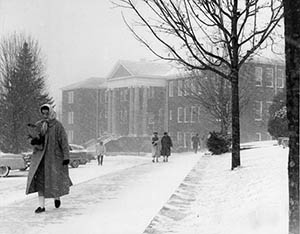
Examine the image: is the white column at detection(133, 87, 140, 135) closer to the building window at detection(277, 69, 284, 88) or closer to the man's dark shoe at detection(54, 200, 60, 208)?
the building window at detection(277, 69, 284, 88)

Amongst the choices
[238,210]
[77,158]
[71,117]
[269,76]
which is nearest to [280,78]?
[269,76]

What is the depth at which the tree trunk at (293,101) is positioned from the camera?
554 cm

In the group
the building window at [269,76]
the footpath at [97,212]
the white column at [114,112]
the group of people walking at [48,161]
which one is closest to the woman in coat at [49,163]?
the group of people walking at [48,161]

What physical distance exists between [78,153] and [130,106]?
37.6m

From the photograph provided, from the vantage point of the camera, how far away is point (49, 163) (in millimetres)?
9305

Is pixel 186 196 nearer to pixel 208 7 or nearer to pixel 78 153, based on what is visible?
pixel 208 7

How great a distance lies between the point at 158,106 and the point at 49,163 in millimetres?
57357

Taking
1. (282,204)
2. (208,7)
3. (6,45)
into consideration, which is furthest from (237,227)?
(6,45)

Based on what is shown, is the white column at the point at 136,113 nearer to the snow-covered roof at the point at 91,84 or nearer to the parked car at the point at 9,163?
the snow-covered roof at the point at 91,84

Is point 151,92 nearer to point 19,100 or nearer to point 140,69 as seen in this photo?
point 140,69

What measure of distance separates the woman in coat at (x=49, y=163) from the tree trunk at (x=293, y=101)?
15.4 ft

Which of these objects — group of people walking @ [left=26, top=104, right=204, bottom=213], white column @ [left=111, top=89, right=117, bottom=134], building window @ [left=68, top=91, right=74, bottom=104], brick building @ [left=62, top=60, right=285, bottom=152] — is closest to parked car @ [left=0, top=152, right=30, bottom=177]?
group of people walking @ [left=26, top=104, right=204, bottom=213]

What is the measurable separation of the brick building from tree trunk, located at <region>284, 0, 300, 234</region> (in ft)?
156

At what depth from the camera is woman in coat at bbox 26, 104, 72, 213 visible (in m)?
9.25
